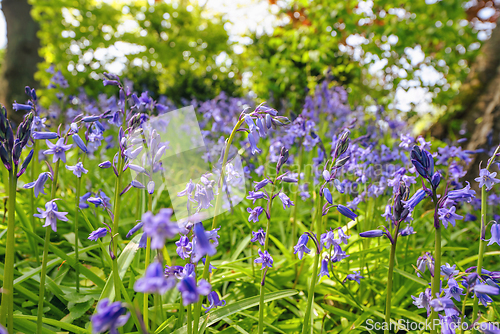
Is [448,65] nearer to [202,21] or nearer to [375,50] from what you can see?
[375,50]

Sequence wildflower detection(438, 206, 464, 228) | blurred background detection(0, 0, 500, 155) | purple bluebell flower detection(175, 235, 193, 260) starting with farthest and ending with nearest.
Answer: blurred background detection(0, 0, 500, 155), wildflower detection(438, 206, 464, 228), purple bluebell flower detection(175, 235, 193, 260)

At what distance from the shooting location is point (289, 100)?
295 inches

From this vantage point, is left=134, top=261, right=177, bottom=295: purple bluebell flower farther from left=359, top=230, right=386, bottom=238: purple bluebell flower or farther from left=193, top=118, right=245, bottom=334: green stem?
left=359, top=230, right=386, bottom=238: purple bluebell flower

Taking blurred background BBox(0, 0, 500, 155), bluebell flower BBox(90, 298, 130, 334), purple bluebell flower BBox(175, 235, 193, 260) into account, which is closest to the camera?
bluebell flower BBox(90, 298, 130, 334)

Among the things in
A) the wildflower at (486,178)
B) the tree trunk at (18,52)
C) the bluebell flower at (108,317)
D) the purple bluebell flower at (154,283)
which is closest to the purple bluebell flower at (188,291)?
the purple bluebell flower at (154,283)

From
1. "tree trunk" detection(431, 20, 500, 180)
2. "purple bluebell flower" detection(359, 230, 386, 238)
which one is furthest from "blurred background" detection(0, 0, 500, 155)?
"purple bluebell flower" detection(359, 230, 386, 238)

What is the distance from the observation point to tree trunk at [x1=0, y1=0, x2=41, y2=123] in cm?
854

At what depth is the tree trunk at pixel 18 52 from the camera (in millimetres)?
8539

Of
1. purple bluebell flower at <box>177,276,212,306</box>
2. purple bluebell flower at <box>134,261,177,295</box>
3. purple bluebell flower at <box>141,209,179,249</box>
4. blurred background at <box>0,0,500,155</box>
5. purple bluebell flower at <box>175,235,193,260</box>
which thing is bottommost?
purple bluebell flower at <box>175,235,193,260</box>

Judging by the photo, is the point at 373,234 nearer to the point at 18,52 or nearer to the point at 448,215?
the point at 448,215

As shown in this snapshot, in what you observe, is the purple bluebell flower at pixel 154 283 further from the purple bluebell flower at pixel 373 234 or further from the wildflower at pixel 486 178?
the wildflower at pixel 486 178

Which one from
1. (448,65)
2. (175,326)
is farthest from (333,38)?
(175,326)

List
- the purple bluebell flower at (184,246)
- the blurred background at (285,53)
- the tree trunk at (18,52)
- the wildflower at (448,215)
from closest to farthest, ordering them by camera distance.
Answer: the purple bluebell flower at (184,246), the wildflower at (448,215), the blurred background at (285,53), the tree trunk at (18,52)

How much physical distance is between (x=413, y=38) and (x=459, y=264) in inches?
180
